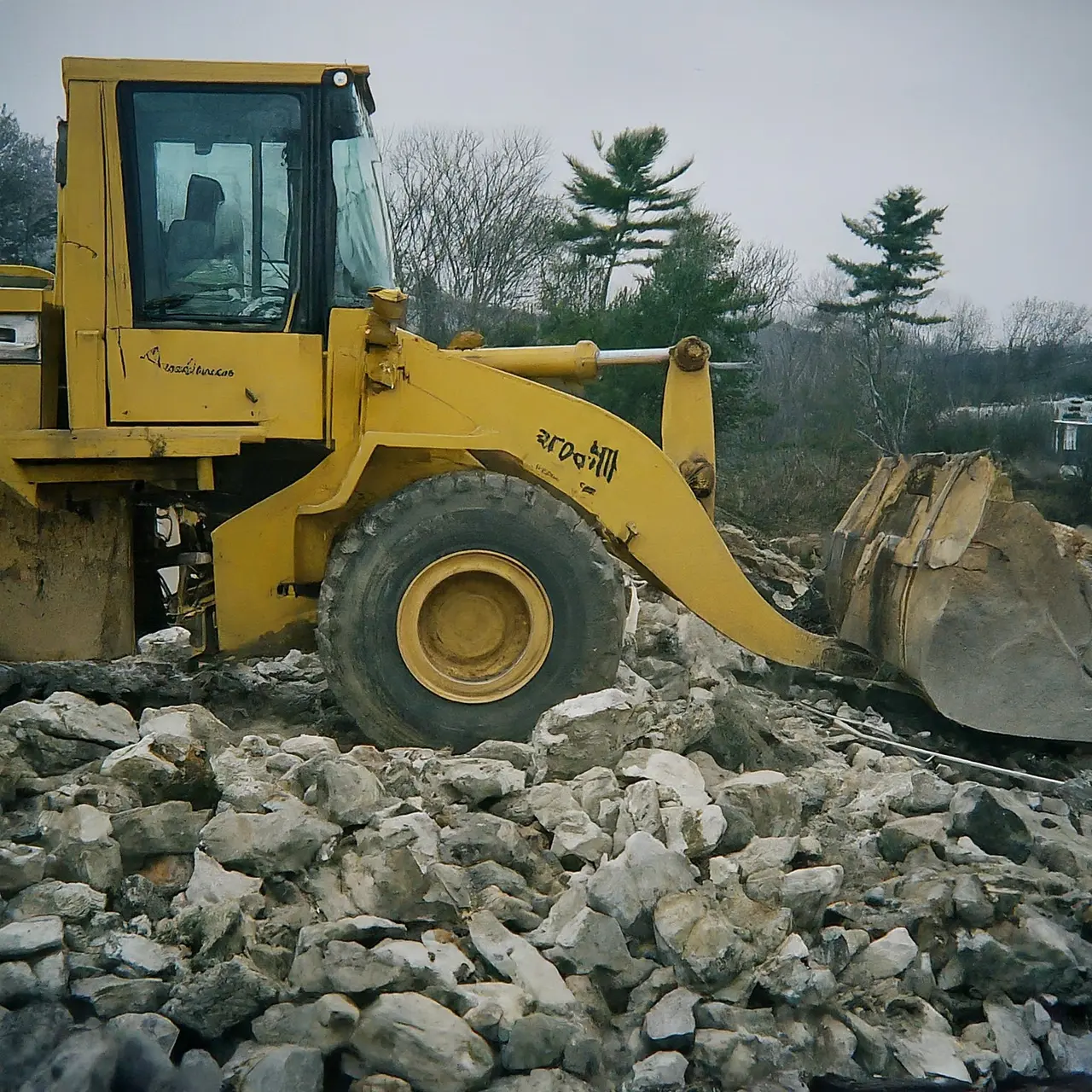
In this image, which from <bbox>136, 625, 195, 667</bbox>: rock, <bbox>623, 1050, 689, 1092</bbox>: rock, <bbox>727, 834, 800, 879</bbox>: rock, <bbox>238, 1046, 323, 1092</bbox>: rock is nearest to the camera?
<bbox>238, 1046, 323, 1092</bbox>: rock

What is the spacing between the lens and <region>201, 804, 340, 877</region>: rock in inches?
125

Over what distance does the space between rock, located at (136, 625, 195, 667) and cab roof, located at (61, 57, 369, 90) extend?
100.0 inches

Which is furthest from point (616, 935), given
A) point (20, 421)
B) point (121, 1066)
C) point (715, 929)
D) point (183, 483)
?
point (20, 421)

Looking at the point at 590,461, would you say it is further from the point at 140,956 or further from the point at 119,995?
the point at 119,995

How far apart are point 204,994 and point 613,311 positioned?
1284 centimetres

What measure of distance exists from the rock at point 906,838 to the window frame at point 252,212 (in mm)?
2740

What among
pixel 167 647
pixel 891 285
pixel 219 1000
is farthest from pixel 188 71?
pixel 891 285

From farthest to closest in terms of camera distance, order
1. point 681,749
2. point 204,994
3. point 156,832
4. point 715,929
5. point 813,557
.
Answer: point 813,557 → point 681,749 → point 156,832 → point 715,929 → point 204,994

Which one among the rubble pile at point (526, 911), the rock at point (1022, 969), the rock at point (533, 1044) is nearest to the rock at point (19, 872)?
the rubble pile at point (526, 911)

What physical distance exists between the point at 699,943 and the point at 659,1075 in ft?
1.27

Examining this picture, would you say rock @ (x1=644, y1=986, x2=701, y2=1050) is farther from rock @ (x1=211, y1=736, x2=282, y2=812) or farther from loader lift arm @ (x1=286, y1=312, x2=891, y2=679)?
loader lift arm @ (x1=286, y1=312, x2=891, y2=679)

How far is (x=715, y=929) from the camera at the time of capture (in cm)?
289

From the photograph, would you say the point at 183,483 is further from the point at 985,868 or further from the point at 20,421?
the point at 985,868

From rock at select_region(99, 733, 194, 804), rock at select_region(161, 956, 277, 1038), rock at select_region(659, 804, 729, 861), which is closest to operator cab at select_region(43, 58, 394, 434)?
rock at select_region(99, 733, 194, 804)
